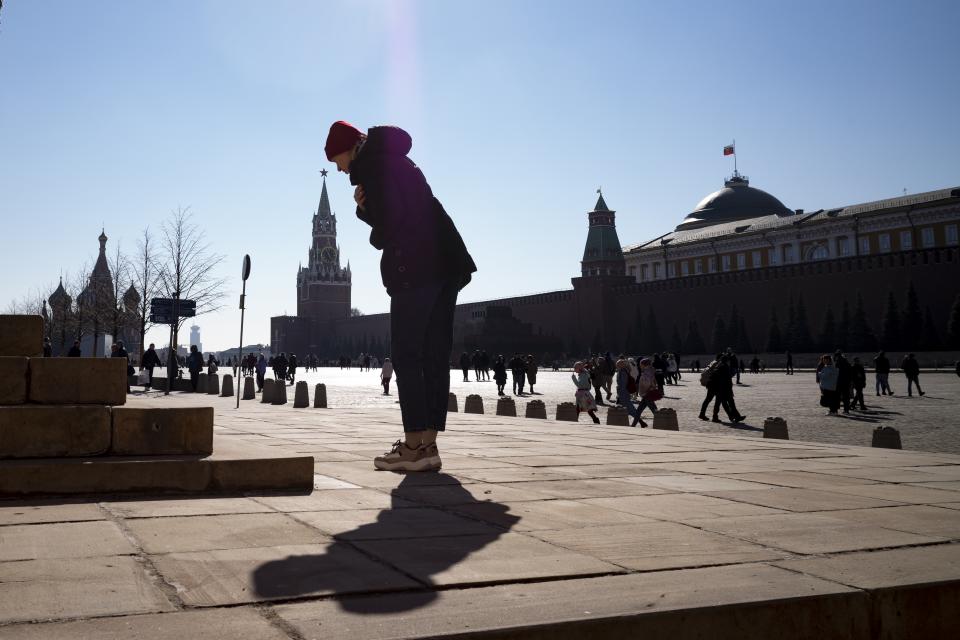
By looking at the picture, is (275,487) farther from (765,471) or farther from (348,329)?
(348,329)

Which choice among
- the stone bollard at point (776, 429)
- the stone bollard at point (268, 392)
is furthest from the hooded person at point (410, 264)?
the stone bollard at point (268, 392)

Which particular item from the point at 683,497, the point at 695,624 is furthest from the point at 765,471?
the point at 695,624

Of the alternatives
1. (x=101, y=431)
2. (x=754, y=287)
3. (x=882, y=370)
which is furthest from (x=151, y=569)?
(x=754, y=287)

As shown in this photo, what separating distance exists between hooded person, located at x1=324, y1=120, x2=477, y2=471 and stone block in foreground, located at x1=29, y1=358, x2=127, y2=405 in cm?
133

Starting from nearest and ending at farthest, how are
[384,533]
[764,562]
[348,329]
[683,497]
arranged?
[764,562]
[384,533]
[683,497]
[348,329]

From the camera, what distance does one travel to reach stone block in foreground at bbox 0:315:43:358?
425cm

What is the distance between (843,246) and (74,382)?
74.8 metres

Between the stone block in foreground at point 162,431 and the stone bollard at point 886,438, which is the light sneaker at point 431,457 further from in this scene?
the stone bollard at point 886,438

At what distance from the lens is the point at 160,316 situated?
2581cm

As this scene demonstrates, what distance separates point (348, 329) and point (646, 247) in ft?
156

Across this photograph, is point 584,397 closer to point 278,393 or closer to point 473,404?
point 473,404

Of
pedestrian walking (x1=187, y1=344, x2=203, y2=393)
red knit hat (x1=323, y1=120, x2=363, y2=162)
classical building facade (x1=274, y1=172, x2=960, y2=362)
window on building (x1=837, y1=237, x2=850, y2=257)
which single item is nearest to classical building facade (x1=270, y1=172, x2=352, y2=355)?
classical building facade (x1=274, y1=172, x2=960, y2=362)

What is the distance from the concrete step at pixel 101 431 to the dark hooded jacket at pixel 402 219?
1235 mm

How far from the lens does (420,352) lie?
4.69 m
